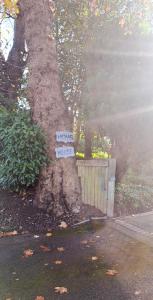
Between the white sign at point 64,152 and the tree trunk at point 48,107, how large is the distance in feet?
0.26

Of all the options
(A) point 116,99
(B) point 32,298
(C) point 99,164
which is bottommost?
(B) point 32,298

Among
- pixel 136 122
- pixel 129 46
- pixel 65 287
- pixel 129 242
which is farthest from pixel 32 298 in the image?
pixel 129 46

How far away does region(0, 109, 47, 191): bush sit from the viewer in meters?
6.29

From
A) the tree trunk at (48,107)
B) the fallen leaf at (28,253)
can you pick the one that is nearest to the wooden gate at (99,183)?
the tree trunk at (48,107)

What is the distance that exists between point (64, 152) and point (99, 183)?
3.03 feet

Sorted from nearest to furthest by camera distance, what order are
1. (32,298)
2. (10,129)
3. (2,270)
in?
(32,298)
(2,270)
(10,129)

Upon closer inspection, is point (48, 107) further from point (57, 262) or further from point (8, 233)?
point (57, 262)

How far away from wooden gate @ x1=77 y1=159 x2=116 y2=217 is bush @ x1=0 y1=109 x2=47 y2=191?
0.99m

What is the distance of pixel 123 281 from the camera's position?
4070 millimetres

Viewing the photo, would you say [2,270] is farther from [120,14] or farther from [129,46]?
[120,14]

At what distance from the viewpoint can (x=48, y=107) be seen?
6.66 m

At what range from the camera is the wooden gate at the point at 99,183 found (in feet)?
22.1

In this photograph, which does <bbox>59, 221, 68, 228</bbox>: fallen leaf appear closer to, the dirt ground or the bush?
the dirt ground

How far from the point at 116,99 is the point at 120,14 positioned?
2.44 metres
